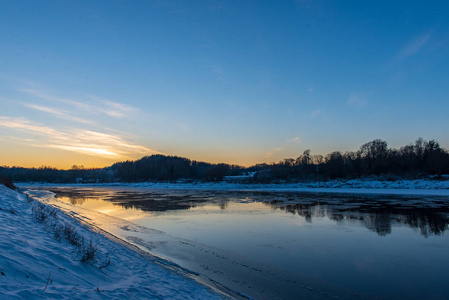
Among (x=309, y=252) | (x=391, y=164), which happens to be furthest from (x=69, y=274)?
(x=391, y=164)

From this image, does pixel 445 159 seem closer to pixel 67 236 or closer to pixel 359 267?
pixel 359 267

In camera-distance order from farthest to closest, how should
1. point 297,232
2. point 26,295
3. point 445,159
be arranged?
point 445,159 → point 297,232 → point 26,295

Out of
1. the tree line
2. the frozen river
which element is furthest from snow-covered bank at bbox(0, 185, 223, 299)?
the tree line

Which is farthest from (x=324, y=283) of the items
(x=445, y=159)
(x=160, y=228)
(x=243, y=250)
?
(x=445, y=159)

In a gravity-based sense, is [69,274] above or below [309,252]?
above

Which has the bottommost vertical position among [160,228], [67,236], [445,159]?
[160,228]

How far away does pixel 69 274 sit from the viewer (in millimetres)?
A: 5215

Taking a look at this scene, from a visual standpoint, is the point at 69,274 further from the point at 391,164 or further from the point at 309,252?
the point at 391,164

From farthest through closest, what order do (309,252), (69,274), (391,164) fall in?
(391,164) < (309,252) < (69,274)

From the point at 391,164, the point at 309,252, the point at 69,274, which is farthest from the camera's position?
the point at 391,164

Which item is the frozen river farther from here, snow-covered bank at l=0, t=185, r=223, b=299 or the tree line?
the tree line

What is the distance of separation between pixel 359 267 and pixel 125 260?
22.8ft

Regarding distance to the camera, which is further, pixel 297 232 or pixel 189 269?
pixel 297 232

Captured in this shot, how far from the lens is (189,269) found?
7789 millimetres
